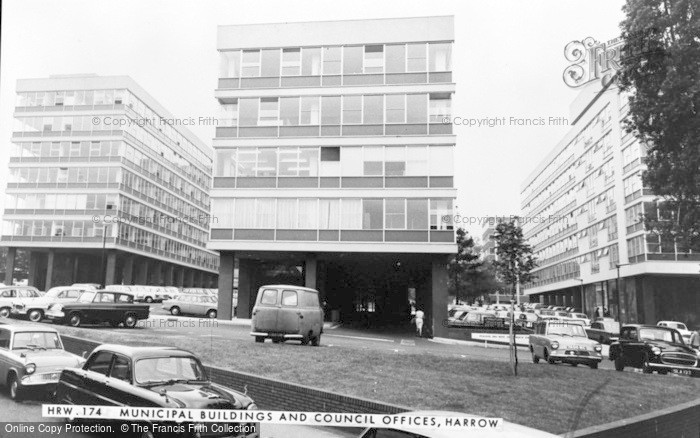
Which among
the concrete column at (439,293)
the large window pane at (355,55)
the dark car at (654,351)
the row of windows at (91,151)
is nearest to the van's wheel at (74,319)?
the row of windows at (91,151)

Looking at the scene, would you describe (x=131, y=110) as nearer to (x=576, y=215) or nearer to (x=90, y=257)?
(x=90, y=257)

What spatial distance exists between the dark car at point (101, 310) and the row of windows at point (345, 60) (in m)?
6.46

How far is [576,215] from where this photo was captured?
5613mm

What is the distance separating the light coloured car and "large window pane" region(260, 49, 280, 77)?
7.47 meters

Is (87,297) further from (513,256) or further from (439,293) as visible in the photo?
(439,293)

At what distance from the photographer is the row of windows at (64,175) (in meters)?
5.25

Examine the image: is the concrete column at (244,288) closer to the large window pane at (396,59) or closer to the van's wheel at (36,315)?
the van's wheel at (36,315)

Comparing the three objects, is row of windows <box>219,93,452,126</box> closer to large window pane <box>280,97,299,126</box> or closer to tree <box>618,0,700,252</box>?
large window pane <box>280,97,299,126</box>

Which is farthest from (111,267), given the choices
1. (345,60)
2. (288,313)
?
(345,60)

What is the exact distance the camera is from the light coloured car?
3.19m

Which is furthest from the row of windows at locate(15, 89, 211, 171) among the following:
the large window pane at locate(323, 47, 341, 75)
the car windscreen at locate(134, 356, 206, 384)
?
the large window pane at locate(323, 47, 341, 75)

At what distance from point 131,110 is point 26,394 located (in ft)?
10.2

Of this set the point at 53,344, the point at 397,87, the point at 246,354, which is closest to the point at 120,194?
the point at 53,344

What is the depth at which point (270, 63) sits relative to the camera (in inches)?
448
